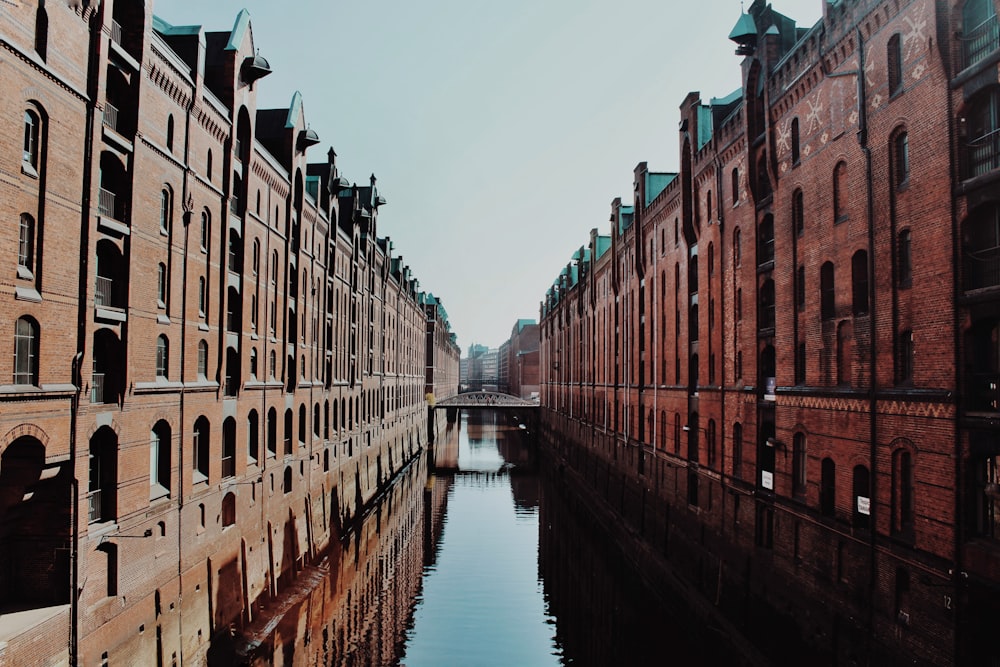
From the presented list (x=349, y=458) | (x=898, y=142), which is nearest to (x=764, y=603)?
(x=898, y=142)

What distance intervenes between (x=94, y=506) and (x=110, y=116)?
8.05 metres

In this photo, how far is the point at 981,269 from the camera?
11703 mm

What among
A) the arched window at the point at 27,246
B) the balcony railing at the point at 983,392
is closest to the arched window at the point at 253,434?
the arched window at the point at 27,246

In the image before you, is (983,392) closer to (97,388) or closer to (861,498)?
(861,498)

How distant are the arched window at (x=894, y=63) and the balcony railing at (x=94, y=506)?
691 inches

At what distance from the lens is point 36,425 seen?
12.0 m

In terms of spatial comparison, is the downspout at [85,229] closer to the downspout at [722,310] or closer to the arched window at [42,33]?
the arched window at [42,33]

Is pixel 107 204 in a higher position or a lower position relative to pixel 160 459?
higher

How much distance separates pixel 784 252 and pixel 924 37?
6916mm

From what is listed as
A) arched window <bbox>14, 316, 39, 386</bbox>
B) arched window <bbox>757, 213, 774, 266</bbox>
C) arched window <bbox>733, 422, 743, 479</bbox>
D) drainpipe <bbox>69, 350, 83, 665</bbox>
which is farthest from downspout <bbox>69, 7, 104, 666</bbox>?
arched window <bbox>733, 422, 743, 479</bbox>

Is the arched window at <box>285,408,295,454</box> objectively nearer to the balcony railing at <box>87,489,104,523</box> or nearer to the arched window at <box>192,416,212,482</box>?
the arched window at <box>192,416,212,482</box>

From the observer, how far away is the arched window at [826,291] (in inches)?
656

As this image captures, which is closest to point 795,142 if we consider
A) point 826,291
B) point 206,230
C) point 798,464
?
point 826,291

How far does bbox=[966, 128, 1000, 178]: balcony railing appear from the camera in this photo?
36.9 ft
